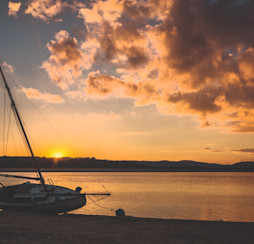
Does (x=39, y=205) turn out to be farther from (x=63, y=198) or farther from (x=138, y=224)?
(x=138, y=224)

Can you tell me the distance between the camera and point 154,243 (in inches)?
618

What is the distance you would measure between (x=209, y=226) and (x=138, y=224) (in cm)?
552

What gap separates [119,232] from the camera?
18328 millimetres

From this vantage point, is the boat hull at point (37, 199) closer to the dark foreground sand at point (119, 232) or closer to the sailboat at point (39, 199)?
the sailboat at point (39, 199)

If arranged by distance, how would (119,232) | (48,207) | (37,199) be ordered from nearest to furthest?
(119,232)
(48,207)
(37,199)

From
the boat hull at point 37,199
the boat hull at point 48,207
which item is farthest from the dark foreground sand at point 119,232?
the boat hull at point 37,199

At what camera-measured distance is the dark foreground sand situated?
1616 cm

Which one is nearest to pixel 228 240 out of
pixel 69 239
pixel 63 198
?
pixel 69 239

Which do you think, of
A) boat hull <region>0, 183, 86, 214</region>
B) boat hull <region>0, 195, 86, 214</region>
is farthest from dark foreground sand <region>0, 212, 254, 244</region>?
boat hull <region>0, 183, 86, 214</region>

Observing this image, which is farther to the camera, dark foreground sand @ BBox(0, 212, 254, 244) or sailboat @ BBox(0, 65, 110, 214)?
sailboat @ BBox(0, 65, 110, 214)

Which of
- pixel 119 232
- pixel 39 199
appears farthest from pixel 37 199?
pixel 119 232

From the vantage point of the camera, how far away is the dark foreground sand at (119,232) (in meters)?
16.2

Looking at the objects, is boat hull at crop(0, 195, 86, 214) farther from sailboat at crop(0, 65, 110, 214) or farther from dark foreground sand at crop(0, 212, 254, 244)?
dark foreground sand at crop(0, 212, 254, 244)

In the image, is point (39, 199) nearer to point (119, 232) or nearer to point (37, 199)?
point (37, 199)
